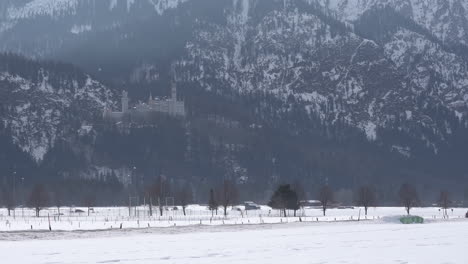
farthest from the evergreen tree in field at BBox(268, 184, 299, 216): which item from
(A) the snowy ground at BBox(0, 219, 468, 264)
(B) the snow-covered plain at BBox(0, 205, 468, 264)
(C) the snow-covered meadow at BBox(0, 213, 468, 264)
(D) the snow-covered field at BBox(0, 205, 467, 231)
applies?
(A) the snowy ground at BBox(0, 219, 468, 264)

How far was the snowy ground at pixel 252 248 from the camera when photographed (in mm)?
53406

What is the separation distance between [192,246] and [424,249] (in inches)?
684

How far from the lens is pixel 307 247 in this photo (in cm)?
6184

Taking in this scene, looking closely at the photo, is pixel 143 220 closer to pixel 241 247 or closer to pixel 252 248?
pixel 241 247

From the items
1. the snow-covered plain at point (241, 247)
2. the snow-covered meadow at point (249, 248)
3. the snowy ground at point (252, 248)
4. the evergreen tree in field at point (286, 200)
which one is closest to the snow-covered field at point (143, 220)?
the evergreen tree in field at point (286, 200)

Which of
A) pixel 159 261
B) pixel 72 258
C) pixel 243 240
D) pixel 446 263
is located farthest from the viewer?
pixel 243 240

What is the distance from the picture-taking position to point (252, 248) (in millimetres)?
61719

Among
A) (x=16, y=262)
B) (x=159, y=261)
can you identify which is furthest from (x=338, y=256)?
(x=16, y=262)

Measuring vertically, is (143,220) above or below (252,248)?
above

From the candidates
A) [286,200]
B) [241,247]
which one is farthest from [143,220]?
[241,247]

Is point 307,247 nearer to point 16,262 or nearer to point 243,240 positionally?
point 243,240

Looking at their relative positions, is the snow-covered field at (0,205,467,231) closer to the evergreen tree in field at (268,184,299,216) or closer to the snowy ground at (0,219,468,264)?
the evergreen tree in field at (268,184,299,216)

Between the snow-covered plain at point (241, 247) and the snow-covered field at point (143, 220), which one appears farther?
the snow-covered field at point (143, 220)

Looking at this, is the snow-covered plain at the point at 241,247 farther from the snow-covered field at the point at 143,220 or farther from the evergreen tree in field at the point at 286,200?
the evergreen tree in field at the point at 286,200
